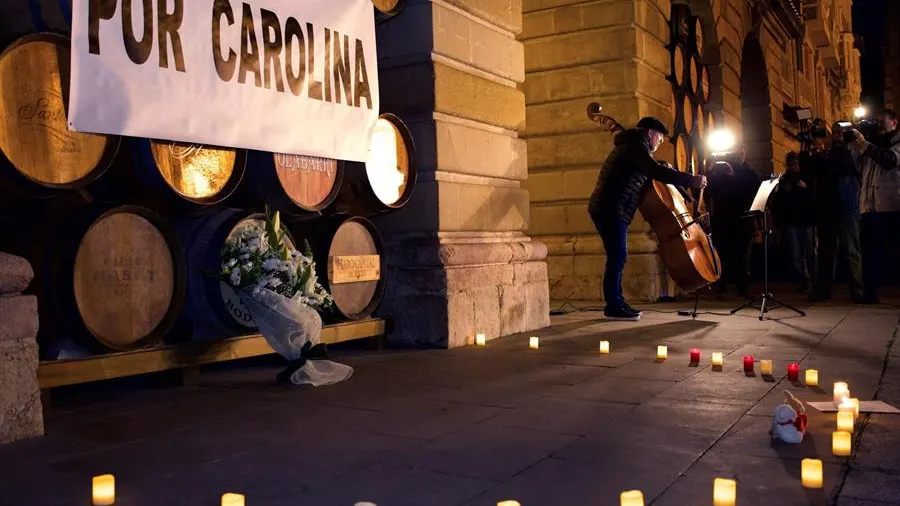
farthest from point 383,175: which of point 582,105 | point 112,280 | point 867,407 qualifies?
point 582,105

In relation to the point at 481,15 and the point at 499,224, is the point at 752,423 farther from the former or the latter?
the point at 481,15

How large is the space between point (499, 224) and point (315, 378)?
2.95 metres

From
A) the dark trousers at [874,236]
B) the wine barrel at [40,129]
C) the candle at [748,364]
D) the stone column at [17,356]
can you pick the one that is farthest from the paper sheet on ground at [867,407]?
the dark trousers at [874,236]

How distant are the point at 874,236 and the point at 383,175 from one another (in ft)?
20.6

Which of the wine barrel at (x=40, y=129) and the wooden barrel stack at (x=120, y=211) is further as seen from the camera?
the wooden barrel stack at (x=120, y=211)

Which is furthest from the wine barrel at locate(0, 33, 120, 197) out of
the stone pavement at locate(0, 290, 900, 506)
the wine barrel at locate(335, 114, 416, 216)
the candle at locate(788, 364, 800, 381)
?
the candle at locate(788, 364, 800, 381)

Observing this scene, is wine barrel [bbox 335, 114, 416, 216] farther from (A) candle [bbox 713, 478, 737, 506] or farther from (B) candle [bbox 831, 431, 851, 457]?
(A) candle [bbox 713, 478, 737, 506]

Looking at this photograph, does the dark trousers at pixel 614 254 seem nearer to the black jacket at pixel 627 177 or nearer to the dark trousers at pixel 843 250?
the black jacket at pixel 627 177

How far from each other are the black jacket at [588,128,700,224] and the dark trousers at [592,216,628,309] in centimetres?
7

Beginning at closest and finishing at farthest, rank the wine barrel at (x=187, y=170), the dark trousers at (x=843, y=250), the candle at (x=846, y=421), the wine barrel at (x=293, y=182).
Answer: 1. the candle at (x=846, y=421)
2. the wine barrel at (x=187, y=170)
3. the wine barrel at (x=293, y=182)
4. the dark trousers at (x=843, y=250)

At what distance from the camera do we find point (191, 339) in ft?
16.2

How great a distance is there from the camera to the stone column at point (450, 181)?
6523 mm

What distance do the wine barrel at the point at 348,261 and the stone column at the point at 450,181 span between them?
47cm

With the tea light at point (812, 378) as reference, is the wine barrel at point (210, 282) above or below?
above
